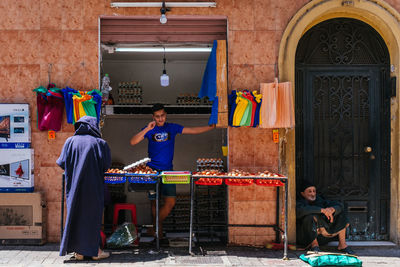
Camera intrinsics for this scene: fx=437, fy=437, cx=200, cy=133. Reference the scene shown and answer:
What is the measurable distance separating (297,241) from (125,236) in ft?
8.95

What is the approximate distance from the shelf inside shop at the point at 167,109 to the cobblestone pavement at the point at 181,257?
8.46ft

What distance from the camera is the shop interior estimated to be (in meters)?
8.56

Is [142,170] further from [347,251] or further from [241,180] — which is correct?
[347,251]

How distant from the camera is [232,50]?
6902mm

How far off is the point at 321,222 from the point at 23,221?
14.8 feet

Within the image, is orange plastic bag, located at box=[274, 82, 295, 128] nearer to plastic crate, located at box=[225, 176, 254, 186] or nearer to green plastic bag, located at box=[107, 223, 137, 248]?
plastic crate, located at box=[225, 176, 254, 186]

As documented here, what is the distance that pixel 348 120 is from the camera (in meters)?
7.27

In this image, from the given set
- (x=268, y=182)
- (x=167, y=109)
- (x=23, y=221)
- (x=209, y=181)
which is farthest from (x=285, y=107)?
(x=23, y=221)

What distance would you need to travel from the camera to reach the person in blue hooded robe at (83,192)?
571 centimetres

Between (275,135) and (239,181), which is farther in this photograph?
(275,135)

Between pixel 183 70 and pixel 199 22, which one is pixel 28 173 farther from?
pixel 183 70

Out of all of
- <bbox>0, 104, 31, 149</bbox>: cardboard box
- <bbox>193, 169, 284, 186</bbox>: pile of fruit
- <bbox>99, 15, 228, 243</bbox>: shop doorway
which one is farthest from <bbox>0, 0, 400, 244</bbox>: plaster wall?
<bbox>193, 169, 284, 186</bbox>: pile of fruit

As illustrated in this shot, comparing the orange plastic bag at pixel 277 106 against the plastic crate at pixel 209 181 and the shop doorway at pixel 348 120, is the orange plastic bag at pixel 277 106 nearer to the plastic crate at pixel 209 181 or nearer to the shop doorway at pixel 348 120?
the shop doorway at pixel 348 120

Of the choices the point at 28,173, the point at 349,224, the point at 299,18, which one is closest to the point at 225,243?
the point at 349,224
